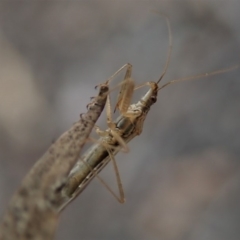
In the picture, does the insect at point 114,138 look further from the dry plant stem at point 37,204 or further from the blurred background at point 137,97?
the blurred background at point 137,97

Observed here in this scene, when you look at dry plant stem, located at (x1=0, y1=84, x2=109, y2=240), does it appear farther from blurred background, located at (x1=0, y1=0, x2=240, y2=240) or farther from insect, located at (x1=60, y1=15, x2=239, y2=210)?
blurred background, located at (x1=0, y1=0, x2=240, y2=240)

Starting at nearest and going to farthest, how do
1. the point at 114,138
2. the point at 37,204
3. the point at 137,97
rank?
the point at 37,204
the point at 114,138
the point at 137,97

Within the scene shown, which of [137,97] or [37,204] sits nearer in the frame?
[37,204]

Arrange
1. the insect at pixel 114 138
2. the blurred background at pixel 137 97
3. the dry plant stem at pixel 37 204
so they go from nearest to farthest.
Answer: the dry plant stem at pixel 37 204
the insect at pixel 114 138
the blurred background at pixel 137 97

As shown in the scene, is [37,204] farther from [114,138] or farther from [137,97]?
[137,97]

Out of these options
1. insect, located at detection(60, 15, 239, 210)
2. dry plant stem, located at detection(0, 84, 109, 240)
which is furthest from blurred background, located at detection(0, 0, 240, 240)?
dry plant stem, located at detection(0, 84, 109, 240)

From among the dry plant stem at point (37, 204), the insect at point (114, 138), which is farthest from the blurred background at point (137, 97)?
the dry plant stem at point (37, 204)

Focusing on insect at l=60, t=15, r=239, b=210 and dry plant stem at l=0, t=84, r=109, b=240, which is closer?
dry plant stem at l=0, t=84, r=109, b=240

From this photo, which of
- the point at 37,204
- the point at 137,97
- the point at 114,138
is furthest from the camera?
the point at 137,97

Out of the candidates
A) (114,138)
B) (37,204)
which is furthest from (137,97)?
(37,204)
